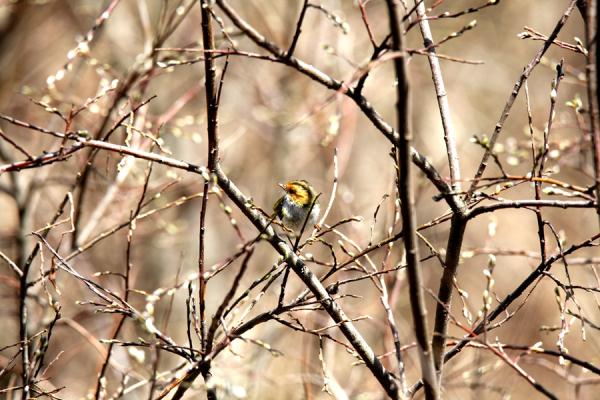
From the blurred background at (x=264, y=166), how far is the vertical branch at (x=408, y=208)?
0.54m

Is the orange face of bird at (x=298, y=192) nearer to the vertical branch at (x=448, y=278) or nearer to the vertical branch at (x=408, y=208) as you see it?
the vertical branch at (x=448, y=278)

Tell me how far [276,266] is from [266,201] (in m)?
4.45

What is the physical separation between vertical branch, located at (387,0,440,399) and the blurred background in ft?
1.77

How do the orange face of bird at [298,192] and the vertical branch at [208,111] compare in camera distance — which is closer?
the vertical branch at [208,111]

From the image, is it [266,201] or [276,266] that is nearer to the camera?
[276,266]

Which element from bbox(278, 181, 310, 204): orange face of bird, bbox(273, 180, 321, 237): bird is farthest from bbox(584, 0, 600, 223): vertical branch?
bbox(278, 181, 310, 204): orange face of bird

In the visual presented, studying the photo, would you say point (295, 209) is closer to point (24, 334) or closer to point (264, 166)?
point (24, 334)

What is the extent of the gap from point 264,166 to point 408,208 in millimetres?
8046

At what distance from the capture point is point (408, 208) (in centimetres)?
159

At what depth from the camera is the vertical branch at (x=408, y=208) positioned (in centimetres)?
146

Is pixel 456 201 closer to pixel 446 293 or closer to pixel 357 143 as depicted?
pixel 446 293

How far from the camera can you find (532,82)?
12.0 meters

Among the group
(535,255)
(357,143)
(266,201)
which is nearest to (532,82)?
(357,143)

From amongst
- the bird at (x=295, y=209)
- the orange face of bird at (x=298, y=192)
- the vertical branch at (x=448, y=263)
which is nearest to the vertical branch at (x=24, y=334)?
the bird at (x=295, y=209)
